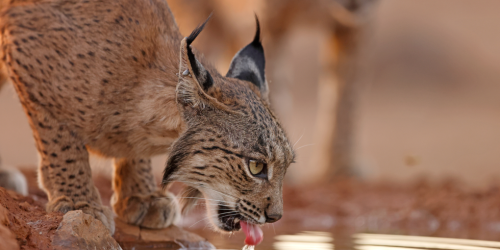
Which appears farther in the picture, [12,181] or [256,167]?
[12,181]

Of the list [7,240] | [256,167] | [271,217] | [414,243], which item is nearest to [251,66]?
[256,167]

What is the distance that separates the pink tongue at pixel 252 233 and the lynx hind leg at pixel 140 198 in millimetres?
972

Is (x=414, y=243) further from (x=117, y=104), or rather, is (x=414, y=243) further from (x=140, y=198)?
(x=117, y=104)

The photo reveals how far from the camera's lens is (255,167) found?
4.24 m

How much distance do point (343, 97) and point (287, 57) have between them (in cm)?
152

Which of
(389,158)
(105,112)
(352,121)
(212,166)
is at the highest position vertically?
(389,158)

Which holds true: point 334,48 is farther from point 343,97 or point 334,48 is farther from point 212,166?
point 212,166

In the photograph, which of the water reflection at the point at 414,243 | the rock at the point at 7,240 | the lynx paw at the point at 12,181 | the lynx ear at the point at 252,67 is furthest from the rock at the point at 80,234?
the lynx paw at the point at 12,181

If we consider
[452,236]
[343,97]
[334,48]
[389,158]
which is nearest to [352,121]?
[343,97]

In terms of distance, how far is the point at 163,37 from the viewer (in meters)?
4.91

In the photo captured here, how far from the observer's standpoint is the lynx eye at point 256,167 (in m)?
4.22

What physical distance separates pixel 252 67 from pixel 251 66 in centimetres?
1

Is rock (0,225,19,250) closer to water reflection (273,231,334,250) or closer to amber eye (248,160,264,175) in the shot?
amber eye (248,160,264,175)

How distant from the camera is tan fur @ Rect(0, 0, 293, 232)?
4.27 meters
